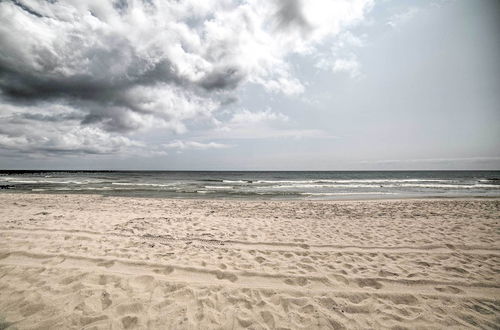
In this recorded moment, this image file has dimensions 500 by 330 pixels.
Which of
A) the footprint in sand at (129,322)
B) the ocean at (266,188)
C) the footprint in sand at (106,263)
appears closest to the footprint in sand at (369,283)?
the footprint in sand at (129,322)

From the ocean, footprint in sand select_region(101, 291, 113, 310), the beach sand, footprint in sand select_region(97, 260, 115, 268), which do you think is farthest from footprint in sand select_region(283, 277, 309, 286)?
the ocean

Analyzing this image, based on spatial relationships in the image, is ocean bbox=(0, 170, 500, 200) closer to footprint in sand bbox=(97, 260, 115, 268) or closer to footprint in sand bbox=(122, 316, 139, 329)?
footprint in sand bbox=(97, 260, 115, 268)

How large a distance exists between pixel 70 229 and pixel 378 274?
898 cm

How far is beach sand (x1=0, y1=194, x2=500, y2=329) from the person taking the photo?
3.37 m

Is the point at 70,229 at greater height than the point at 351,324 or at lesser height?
greater

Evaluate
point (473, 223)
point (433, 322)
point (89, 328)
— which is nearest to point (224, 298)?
point (89, 328)

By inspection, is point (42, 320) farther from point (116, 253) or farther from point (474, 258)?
point (474, 258)

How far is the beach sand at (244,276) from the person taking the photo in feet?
11.1

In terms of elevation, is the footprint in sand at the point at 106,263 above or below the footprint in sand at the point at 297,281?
above

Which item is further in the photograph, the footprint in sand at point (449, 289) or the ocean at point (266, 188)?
the ocean at point (266, 188)

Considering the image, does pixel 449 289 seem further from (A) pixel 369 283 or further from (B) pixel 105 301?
(B) pixel 105 301

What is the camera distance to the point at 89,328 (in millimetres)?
3086

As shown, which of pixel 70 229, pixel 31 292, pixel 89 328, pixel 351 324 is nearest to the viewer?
pixel 89 328

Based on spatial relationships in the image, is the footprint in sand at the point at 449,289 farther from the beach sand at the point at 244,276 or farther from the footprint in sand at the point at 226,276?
the footprint in sand at the point at 226,276
